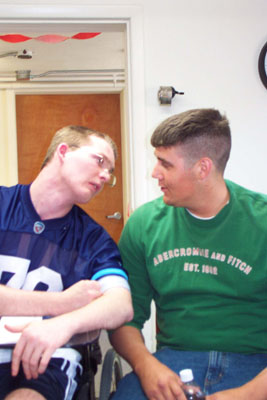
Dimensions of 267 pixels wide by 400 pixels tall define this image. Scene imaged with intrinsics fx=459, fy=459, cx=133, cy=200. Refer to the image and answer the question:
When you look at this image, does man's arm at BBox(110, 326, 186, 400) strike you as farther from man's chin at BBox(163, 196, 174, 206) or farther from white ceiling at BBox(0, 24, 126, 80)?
white ceiling at BBox(0, 24, 126, 80)

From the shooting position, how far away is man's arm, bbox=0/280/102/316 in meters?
1.21

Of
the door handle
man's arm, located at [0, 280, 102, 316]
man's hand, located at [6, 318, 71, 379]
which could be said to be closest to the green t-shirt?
man's arm, located at [0, 280, 102, 316]

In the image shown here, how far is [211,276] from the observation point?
1.47 metres

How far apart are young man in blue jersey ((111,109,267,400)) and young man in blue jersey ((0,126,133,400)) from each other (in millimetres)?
178

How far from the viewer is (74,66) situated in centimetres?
417

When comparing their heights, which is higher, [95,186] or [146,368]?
[95,186]

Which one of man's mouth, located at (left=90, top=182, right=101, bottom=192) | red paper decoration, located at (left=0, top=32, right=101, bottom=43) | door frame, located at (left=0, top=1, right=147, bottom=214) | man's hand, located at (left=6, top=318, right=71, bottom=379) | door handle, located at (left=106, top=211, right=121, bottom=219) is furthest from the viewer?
door handle, located at (left=106, top=211, right=121, bottom=219)

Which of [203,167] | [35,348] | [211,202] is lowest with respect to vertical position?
[35,348]

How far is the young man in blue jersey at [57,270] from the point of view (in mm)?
1095

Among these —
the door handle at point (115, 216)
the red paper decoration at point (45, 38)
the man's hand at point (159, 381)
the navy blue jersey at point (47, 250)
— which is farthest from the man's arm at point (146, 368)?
the door handle at point (115, 216)

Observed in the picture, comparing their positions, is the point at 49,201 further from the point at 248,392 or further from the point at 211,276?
the point at 248,392

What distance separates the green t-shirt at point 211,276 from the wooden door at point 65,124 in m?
2.90

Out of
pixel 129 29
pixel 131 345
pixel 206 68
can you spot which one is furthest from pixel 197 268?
pixel 129 29

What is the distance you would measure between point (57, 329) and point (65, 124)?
3.56 m
